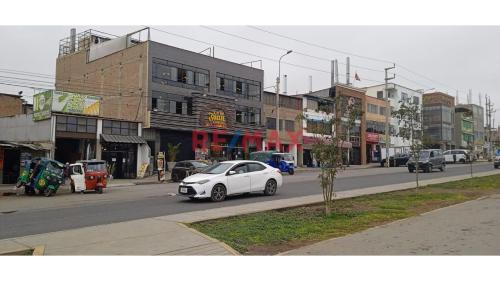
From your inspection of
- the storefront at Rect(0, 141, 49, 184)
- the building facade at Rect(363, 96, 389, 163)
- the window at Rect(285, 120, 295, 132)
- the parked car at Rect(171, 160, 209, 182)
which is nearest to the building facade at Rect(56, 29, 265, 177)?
the window at Rect(285, 120, 295, 132)

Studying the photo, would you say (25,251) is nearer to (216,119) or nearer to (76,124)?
(76,124)

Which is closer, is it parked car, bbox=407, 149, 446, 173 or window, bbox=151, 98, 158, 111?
parked car, bbox=407, 149, 446, 173

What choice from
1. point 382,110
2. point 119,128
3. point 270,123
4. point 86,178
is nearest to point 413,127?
point 86,178

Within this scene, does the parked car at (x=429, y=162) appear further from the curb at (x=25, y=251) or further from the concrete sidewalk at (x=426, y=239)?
the curb at (x=25, y=251)

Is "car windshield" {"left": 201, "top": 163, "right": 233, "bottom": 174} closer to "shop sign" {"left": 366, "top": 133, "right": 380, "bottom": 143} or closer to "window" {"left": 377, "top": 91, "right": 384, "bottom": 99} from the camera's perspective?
"shop sign" {"left": 366, "top": 133, "right": 380, "bottom": 143}

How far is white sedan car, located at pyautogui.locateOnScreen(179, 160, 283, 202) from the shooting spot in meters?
15.7

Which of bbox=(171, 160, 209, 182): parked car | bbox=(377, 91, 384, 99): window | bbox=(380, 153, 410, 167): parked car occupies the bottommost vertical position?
bbox=(171, 160, 209, 182): parked car

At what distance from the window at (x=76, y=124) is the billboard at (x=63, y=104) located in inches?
21.9

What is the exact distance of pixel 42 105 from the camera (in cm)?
3300

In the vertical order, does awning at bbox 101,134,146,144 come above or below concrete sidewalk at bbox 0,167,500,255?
above

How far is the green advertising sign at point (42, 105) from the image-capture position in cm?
3200

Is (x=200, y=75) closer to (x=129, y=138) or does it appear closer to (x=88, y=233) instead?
(x=129, y=138)

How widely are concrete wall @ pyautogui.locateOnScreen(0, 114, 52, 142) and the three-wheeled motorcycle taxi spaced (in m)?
10.3

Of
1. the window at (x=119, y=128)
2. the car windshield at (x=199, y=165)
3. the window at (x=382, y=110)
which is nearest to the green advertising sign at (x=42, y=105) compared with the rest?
the window at (x=119, y=128)
